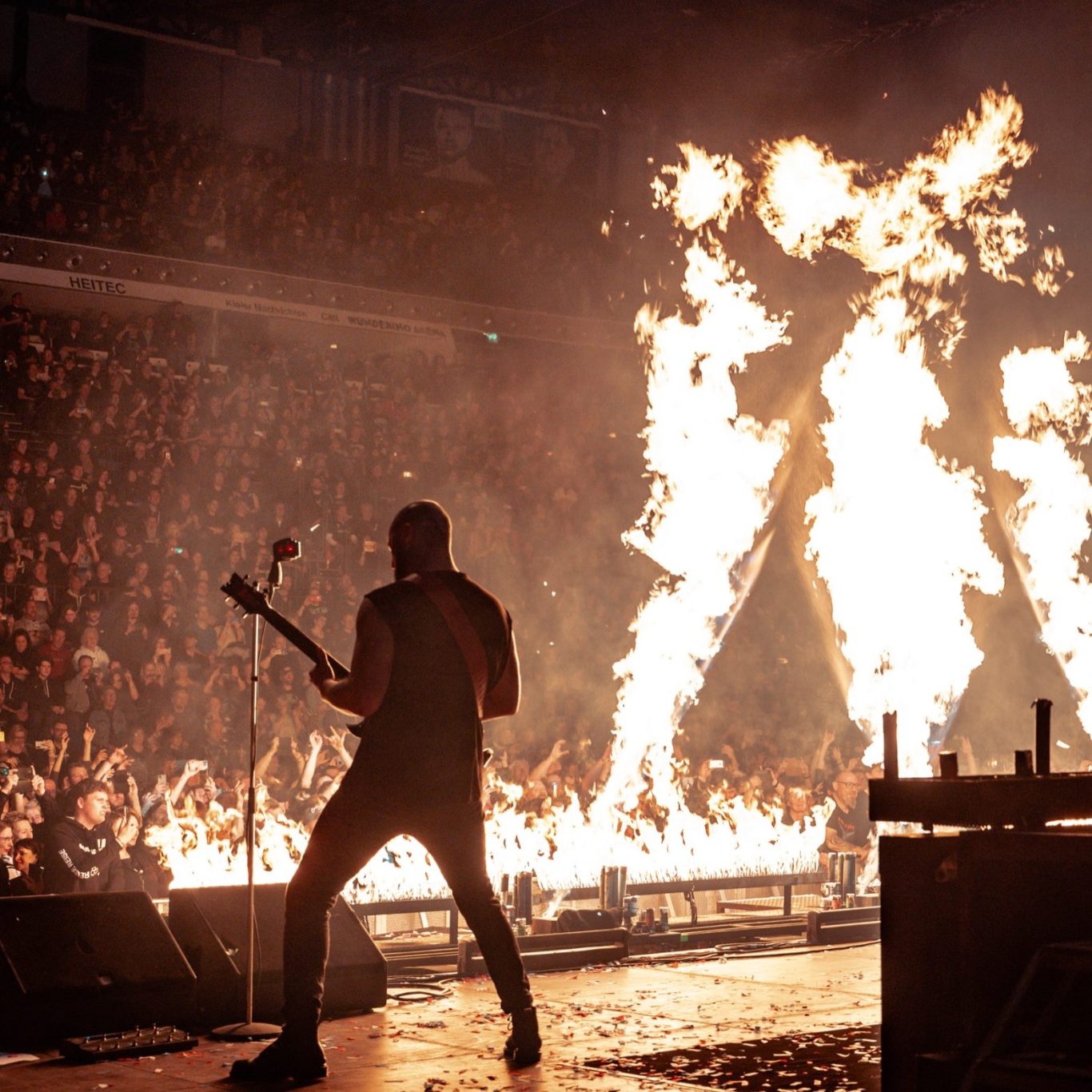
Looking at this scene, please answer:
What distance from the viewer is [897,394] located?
1468 cm

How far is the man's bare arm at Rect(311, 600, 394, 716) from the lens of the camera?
496cm

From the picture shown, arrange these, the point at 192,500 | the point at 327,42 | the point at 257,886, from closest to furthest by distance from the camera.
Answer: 1. the point at 257,886
2. the point at 192,500
3. the point at 327,42

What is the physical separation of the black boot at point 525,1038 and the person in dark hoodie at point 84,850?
4.20 metres

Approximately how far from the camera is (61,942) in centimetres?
567

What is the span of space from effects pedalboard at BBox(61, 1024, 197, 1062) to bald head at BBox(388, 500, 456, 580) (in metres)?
1.89

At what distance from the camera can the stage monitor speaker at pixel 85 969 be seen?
5.44 metres

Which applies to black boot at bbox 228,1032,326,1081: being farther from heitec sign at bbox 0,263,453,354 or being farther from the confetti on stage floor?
heitec sign at bbox 0,263,453,354

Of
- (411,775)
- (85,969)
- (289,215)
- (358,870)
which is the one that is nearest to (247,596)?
(411,775)

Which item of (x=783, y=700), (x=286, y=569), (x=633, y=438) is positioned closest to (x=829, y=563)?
(x=783, y=700)

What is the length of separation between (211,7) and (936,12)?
9.27 meters

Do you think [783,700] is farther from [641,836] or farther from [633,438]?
[641,836]

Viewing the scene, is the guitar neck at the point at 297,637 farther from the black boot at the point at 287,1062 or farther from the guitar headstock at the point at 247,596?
the black boot at the point at 287,1062

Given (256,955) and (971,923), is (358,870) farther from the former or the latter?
(971,923)

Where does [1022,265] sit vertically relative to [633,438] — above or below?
above
